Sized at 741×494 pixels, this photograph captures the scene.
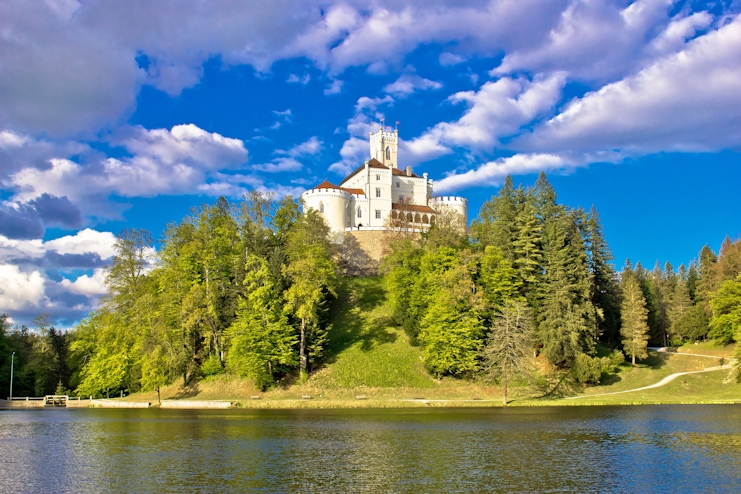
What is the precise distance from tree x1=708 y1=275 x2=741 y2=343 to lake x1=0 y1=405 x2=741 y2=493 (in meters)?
23.2

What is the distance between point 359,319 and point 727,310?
37677 millimetres

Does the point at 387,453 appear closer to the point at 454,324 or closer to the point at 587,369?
the point at 454,324

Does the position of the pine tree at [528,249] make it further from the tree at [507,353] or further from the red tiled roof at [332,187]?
the red tiled roof at [332,187]

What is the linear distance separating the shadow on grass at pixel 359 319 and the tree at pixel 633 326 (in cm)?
2102

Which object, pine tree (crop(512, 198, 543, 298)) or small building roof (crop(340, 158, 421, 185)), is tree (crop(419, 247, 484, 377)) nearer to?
pine tree (crop(512, 198, 543, 298))

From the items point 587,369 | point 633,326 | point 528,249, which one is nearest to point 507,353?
point 587,369

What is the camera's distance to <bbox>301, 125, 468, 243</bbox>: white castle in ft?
246

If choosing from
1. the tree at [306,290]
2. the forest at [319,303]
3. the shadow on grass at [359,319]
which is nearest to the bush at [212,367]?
the forest at [319,303]

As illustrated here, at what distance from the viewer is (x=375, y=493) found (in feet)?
53.2

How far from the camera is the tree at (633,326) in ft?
172

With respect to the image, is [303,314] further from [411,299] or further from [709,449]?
[709,449]

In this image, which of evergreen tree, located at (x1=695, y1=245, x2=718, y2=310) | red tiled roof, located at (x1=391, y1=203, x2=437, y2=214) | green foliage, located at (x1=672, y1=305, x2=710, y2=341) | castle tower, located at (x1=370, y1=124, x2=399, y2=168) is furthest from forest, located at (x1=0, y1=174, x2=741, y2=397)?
castle tower, located at (x1=370, y1=124, x2=399, y2=168)

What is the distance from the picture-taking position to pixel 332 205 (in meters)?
74.9

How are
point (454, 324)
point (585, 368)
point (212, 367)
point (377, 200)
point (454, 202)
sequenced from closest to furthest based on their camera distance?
1. point (454, 324)
2. point (585, 368)
3. point (212, 367)
4. point (377, 200)
5. point (454, 202)
